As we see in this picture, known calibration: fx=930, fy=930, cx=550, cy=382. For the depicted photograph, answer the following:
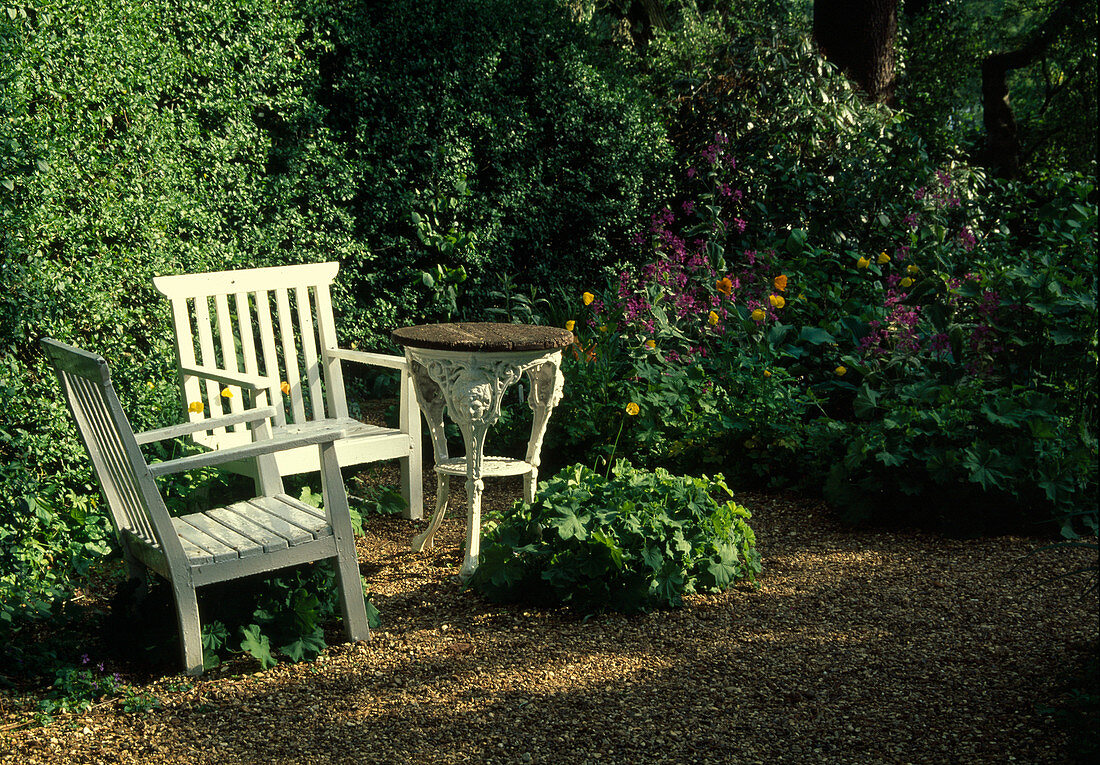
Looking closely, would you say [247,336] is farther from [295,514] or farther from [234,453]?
[234,453]

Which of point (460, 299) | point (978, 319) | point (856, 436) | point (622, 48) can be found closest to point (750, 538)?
point (856, 436)

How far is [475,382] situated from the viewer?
137 inches

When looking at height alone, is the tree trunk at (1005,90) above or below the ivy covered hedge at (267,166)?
above

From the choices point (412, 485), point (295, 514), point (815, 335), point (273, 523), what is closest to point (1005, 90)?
point (815, 335)

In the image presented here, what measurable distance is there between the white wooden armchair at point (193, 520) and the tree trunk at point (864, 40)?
21.1 feet

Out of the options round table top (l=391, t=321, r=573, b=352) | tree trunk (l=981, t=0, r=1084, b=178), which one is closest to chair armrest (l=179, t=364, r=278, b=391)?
round table top (l=391, t=321, r=573, b=352)

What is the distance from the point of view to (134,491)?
2.82 m

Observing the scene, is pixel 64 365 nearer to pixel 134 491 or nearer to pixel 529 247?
pixel 134 491

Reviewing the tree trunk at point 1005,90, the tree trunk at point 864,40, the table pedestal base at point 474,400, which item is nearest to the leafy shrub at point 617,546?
the table pedestal base at point 474,400

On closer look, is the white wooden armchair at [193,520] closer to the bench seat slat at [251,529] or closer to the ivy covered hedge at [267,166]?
the bench seat slat at [251,529]

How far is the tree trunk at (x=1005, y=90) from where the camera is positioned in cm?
1129

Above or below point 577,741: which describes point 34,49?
above

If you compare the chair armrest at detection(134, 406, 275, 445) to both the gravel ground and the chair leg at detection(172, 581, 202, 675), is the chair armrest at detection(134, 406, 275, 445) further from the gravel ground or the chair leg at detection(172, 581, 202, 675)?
Result: the gravel ground

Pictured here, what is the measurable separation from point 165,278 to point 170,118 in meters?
0.89
